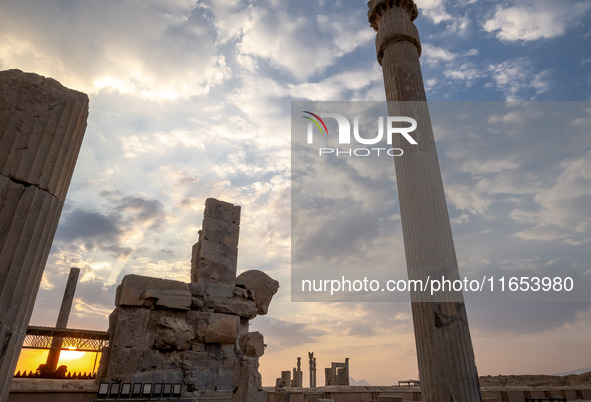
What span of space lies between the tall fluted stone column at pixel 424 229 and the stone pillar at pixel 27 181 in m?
4.69

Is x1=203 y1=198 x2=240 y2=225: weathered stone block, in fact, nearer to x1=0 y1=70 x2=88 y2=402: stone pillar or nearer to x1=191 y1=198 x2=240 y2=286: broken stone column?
x1=191 y1=198 x2=240 y2=286: broken stone column

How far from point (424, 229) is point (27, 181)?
5.02 meters

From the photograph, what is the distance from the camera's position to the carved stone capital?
769 centimetres

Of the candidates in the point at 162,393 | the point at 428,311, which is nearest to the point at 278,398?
the point at 162,393

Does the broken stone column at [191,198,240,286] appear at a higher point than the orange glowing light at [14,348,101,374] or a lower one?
higher

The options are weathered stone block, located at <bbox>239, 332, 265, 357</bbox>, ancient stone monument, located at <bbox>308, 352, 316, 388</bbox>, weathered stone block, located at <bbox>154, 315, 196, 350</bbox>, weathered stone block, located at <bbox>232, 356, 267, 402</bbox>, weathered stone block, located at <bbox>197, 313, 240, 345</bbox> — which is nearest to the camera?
weathered stone block, located at <bbox>232, 356, 267, 402</bbox>

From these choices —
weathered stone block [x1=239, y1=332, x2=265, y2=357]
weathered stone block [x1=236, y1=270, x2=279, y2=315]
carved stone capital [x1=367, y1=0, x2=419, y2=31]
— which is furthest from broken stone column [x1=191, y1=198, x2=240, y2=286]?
carved stone capital [x1=367, y1=0, x2=419, y2=31]

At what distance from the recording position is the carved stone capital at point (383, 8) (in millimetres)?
7691

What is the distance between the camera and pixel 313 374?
3494 centimetres

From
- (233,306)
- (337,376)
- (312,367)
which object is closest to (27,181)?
(233,306)

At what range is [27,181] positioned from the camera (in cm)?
267

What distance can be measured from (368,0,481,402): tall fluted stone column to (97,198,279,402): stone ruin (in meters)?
2.59

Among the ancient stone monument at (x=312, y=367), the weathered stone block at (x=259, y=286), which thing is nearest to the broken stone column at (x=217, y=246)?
the weathered stone block at (x=259, y=286)

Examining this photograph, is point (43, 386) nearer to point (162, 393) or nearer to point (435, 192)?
point (162, 393)
